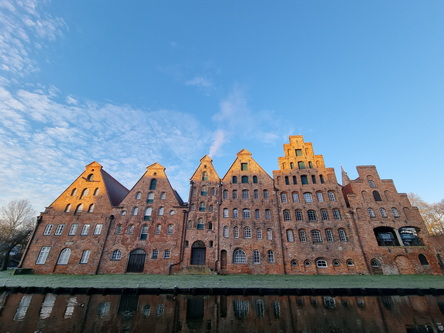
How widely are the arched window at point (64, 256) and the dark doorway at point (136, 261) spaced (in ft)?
27.1

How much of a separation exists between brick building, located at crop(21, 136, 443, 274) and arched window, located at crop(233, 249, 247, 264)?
12 cm

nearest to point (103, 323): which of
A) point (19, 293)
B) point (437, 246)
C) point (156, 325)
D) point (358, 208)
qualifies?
point (156, 325)

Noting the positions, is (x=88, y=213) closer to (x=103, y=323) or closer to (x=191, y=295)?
(x=191, y=295)

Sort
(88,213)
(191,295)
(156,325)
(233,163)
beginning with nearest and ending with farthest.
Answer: (156,325), (191,295), (88,213), (233,163)

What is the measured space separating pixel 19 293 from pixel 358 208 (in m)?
36.4

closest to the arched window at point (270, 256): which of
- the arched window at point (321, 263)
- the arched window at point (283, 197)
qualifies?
the arched window at point (321, 263)

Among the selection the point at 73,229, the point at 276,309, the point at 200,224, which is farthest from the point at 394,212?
the point at 73,229

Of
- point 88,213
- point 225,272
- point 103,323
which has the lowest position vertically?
point 103,323

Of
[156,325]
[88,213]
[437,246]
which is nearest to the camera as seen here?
[156,325]

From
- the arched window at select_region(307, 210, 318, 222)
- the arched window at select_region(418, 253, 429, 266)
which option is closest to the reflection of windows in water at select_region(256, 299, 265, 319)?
the arched window at select_region(307, 210, 318, 222)

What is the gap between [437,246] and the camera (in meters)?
25.3

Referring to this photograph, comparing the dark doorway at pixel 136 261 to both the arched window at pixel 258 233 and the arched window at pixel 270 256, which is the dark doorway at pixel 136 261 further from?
the arched window at pixel 270 256

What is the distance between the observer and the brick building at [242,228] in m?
26.4

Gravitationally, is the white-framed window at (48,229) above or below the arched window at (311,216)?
below
